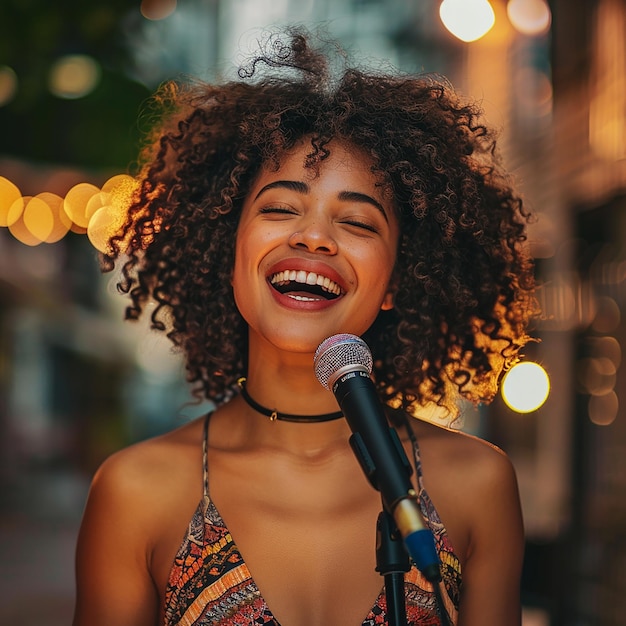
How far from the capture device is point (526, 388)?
613cm

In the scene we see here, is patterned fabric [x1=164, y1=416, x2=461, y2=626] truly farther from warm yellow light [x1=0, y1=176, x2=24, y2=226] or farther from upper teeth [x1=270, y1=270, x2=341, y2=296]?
warm yellow light [x1=0, y1=176, x2=24, y2=226]

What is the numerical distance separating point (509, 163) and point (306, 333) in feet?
22.1

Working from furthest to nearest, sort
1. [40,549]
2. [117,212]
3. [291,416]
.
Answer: [40,549] → [117,212] → [291,416]

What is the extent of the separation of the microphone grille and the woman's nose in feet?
1.70

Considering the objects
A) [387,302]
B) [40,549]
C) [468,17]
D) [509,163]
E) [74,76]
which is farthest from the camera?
[40,549]

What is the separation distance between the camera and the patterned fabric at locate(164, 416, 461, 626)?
94.4 inches

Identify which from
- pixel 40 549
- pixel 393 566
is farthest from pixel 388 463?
pixel 40 549

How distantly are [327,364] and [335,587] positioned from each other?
2.82 ft

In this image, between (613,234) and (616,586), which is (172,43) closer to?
(613,234)

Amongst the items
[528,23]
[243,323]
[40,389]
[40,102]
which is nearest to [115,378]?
[40,389]

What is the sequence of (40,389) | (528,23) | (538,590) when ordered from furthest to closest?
(40,389)
(528,23)
(538,590)

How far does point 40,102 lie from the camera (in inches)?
189

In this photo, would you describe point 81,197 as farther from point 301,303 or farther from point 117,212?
point 301,303

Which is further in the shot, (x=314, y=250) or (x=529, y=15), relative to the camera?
(x=529, y=15)
